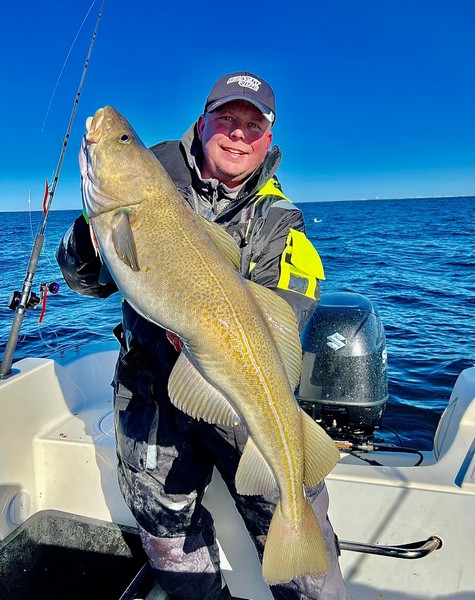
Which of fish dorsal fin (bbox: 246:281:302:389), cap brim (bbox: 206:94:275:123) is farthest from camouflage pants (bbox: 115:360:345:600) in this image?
cap brim (bbox: 206:94:275:123)

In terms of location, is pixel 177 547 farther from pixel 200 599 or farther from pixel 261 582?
pixel 261 582

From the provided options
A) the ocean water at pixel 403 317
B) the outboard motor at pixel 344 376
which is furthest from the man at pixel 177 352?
the ocean water at pixel 403 317

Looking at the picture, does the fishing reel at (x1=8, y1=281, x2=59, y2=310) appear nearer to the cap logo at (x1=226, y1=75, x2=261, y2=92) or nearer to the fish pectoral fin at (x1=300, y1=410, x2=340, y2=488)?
the cap logo at (x1=226, y1=75, x2=261, y2=92)

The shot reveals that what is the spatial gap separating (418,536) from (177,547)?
1584 mm

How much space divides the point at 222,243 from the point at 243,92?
1.04 meters

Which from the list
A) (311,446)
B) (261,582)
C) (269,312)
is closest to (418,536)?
(261,582)

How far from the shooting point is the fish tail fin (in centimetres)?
226

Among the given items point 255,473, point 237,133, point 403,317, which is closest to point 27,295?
point 237,133

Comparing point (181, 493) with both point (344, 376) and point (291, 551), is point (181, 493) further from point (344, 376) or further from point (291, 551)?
point (344, 376)

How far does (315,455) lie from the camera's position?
2.29m

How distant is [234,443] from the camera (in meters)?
2.61

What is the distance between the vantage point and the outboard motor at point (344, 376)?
4.27 meters

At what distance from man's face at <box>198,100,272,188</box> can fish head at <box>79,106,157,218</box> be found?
2.04ft

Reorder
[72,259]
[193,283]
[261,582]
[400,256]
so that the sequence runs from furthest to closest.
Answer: [400,256], [261,582], [72,259], [193,283]
